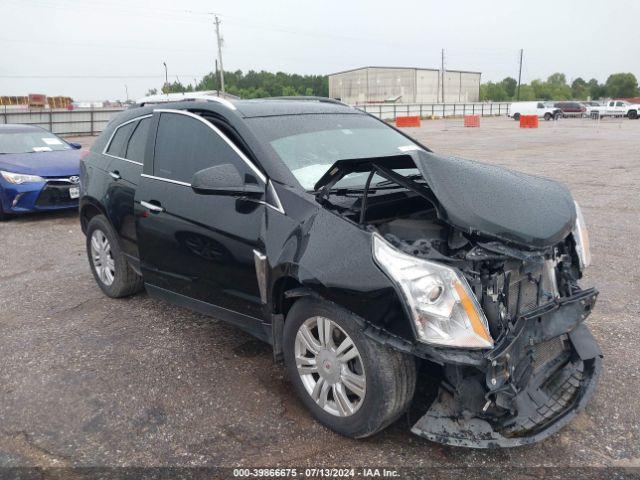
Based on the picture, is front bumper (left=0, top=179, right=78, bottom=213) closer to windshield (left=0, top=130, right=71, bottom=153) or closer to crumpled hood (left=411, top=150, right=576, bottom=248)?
windshield (left=0, top=130, right=71, bottom=153)

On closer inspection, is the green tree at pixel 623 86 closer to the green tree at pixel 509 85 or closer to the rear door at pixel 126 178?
the green tree at pixel 509 85

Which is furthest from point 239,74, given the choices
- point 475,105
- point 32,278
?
point 32,278

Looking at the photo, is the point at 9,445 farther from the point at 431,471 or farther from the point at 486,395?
the point at 486,395

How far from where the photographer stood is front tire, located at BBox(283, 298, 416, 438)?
8.63ft

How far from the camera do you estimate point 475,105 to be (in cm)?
5866

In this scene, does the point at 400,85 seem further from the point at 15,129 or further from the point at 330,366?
the point at 330,366

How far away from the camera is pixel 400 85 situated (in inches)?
3703

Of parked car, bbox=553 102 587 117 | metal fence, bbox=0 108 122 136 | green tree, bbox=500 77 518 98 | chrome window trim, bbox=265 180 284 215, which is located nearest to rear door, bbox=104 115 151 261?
chrome window trim, bbox=265 180 284 215

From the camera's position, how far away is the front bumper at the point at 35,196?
853 centimetres

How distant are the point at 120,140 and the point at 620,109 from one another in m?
49.6

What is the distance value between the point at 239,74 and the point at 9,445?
108 m

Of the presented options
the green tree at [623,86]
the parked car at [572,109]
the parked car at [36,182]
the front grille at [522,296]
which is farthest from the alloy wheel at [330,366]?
the green tree at [623,86]

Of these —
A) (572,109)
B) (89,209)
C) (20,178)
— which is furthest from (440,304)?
(572,109)

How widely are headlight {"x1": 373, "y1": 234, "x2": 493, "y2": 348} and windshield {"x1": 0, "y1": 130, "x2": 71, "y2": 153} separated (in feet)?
29.5
